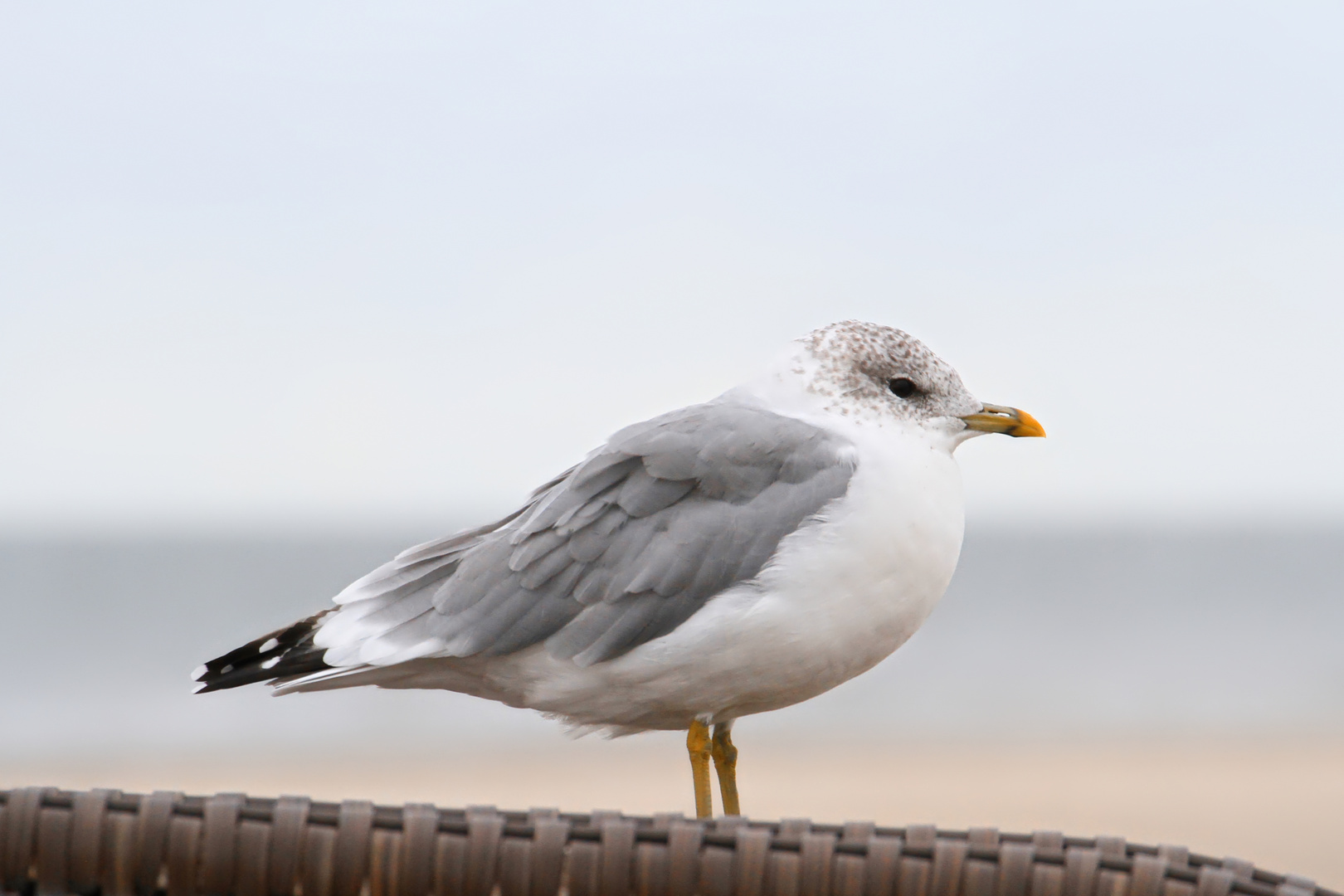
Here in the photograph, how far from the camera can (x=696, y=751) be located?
2168 millimetres

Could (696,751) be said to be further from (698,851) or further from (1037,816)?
(1037,816)

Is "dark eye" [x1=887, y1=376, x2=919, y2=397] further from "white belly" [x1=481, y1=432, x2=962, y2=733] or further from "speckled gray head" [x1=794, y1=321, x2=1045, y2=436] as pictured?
"white belly" [x1=481, y1=432, x2=962, y2=733]

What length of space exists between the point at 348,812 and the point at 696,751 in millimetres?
930

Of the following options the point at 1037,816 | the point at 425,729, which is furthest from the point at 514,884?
the point at 425,729

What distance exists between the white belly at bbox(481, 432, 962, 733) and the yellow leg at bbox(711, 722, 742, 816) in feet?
0.32

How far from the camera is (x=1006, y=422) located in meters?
2.50

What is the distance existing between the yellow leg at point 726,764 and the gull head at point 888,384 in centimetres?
59

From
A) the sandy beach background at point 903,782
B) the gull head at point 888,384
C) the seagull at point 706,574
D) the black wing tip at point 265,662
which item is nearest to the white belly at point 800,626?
the seagull at point 706,574

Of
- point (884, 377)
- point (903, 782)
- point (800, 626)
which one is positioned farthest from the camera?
point (903, 782)

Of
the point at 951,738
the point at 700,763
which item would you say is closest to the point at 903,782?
the point at 951,738

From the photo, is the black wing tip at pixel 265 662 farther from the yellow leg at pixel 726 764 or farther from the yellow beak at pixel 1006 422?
the yellow beak at pixel 1006 422

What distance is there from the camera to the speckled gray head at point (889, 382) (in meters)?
2.43

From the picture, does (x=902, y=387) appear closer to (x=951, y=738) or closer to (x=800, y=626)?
(x=800, y=626)

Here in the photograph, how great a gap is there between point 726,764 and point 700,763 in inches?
7.3
